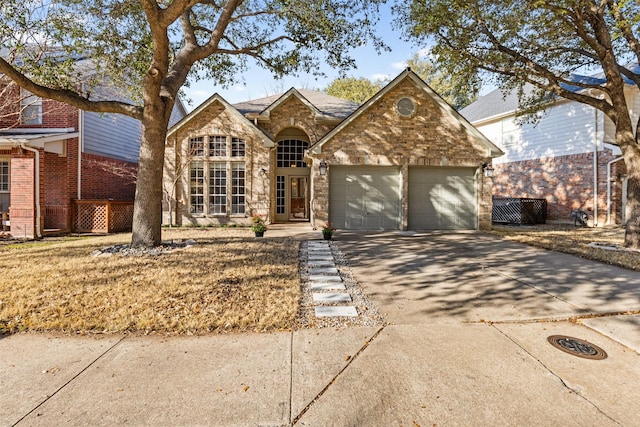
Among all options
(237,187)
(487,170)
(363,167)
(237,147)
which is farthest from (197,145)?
(487,170)

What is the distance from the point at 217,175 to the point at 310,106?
5.35 meters

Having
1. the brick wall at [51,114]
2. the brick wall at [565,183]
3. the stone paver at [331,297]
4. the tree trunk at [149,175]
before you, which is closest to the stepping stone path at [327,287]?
the stone paver at [331,297]

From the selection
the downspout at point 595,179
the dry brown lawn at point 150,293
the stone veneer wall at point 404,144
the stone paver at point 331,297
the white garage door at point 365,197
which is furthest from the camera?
the downspout at point 595,179

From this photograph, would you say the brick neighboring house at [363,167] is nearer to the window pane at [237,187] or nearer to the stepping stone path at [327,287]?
the window pane at [237,187]

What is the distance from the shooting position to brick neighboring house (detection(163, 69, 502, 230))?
502 inches

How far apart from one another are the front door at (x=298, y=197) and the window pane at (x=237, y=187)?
2636mm

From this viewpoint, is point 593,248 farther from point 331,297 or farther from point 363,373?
point 363,373

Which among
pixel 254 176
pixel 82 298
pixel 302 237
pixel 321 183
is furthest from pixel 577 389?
pixel 254 176

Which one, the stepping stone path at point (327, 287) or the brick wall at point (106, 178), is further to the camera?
the brick wall at point (106, 178)

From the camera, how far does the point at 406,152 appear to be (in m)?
12.9

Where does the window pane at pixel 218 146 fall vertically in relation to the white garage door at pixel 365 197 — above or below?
above

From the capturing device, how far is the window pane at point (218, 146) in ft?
48.4

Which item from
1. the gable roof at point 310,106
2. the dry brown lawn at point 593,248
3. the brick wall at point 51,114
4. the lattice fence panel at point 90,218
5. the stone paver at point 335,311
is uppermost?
the gable roof at point 310,106

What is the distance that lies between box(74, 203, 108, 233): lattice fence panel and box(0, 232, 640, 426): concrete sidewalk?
10868 millimetres
